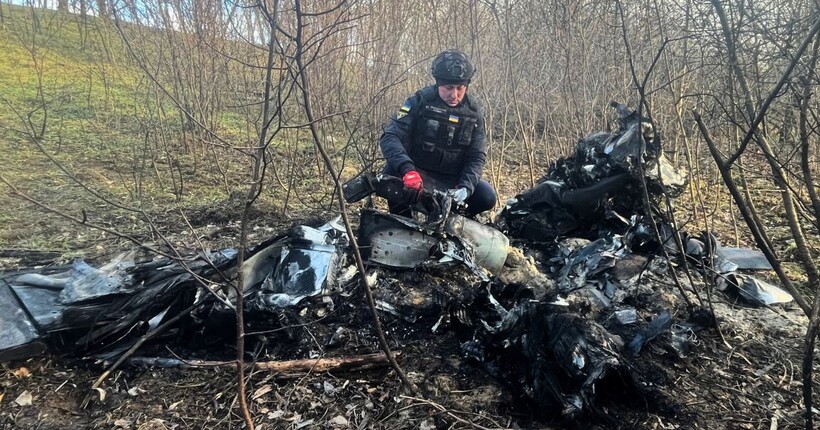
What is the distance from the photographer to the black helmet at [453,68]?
12.2 feet

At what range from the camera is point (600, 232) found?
3713mm

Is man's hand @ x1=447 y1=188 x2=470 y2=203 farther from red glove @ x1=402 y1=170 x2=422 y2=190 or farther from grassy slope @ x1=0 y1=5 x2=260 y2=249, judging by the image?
grassy slope @ x1=0 y1=5 x2=260 y2=249

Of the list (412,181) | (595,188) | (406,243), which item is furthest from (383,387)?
(595,188)

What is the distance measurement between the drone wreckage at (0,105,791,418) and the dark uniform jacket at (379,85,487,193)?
1.45 ft

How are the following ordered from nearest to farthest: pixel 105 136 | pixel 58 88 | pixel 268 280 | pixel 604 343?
1. pixel 604 343
2. pixel 268 280
3. pixel 105 136
4. pixel 58 88

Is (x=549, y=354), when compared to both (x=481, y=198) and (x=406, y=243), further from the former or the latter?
(x=481, y=198)

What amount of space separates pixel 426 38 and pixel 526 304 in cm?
444

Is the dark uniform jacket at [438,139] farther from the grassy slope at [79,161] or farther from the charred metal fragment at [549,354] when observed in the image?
the grassy slope at [79,161]

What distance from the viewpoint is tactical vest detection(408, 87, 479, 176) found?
3.99 meters

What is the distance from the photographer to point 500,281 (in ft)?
9.35

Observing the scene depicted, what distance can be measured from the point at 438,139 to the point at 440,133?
5 cm

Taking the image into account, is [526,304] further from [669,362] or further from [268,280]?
[268,280]

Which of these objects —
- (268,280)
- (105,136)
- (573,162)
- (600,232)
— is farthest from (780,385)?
(105,136)

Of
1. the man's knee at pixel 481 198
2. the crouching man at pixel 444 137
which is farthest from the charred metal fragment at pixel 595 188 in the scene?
the crouching man at pixel 444 137
